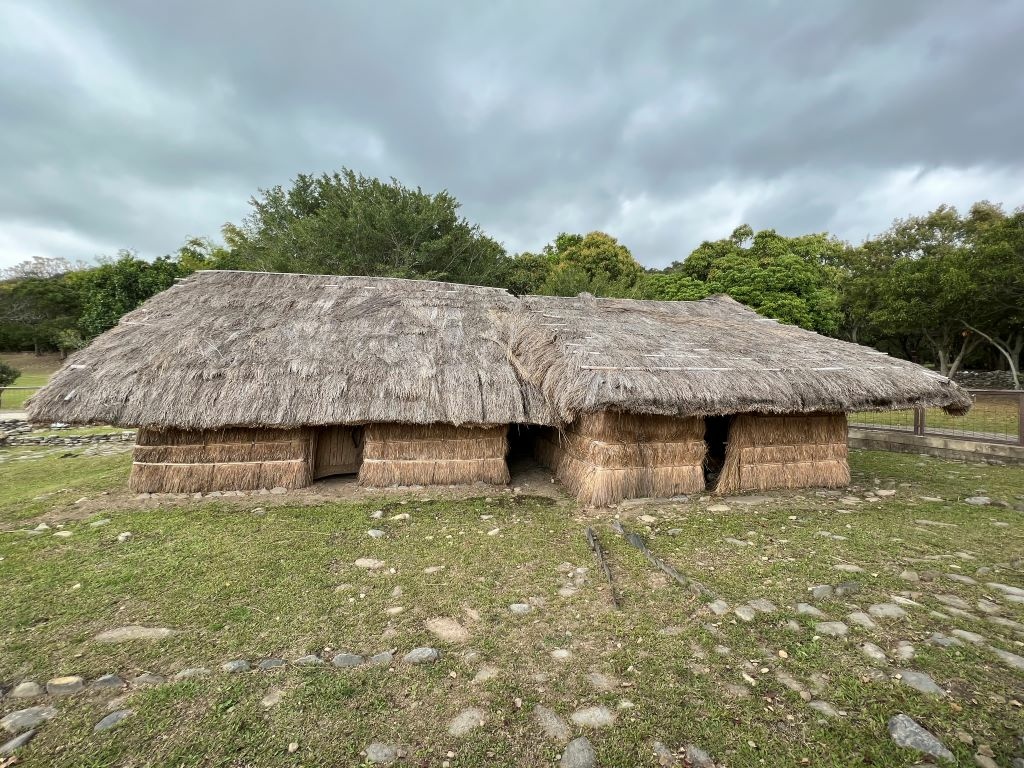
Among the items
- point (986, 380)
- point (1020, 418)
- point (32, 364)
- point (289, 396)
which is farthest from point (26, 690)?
point (32, 364)

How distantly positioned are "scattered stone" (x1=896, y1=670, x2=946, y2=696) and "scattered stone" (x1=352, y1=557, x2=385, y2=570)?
13.1 feet

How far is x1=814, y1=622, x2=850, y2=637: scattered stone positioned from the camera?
119 inches

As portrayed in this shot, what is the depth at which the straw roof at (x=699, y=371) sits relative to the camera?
18.0 ft

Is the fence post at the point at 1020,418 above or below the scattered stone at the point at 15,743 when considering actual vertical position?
above

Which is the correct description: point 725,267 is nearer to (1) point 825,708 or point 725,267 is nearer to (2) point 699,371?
(2) point 699,371

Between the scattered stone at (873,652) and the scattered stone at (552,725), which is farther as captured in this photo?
the scattered stone at (873,652)

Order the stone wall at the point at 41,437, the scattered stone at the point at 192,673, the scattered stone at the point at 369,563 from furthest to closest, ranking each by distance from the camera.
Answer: the stone wall at the point at 41,437, the scattered stone at the point at 369,563, the scattered stone at the point at 192,673

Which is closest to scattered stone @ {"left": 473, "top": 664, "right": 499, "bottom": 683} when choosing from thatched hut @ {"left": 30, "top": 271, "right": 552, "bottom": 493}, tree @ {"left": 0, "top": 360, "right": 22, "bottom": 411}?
thatched hut @ {"left": 30, "top": 271, "right": 552, "bottom": 493}

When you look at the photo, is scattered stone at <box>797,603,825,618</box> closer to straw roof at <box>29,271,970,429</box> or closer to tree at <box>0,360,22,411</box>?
straw roof at <box>29,271,970,429</box>

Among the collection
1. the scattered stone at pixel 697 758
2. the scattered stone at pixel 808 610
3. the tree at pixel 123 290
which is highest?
the tree at pixel 123 290

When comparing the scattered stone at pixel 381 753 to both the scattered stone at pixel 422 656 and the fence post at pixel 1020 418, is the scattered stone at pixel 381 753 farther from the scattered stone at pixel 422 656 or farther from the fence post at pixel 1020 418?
the fence post at pixel 1020 418

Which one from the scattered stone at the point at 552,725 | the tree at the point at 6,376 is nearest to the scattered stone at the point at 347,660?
the scattered stone at the point at 552,725

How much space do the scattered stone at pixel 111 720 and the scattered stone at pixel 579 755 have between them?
238 centimetres

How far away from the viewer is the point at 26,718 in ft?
7.57
